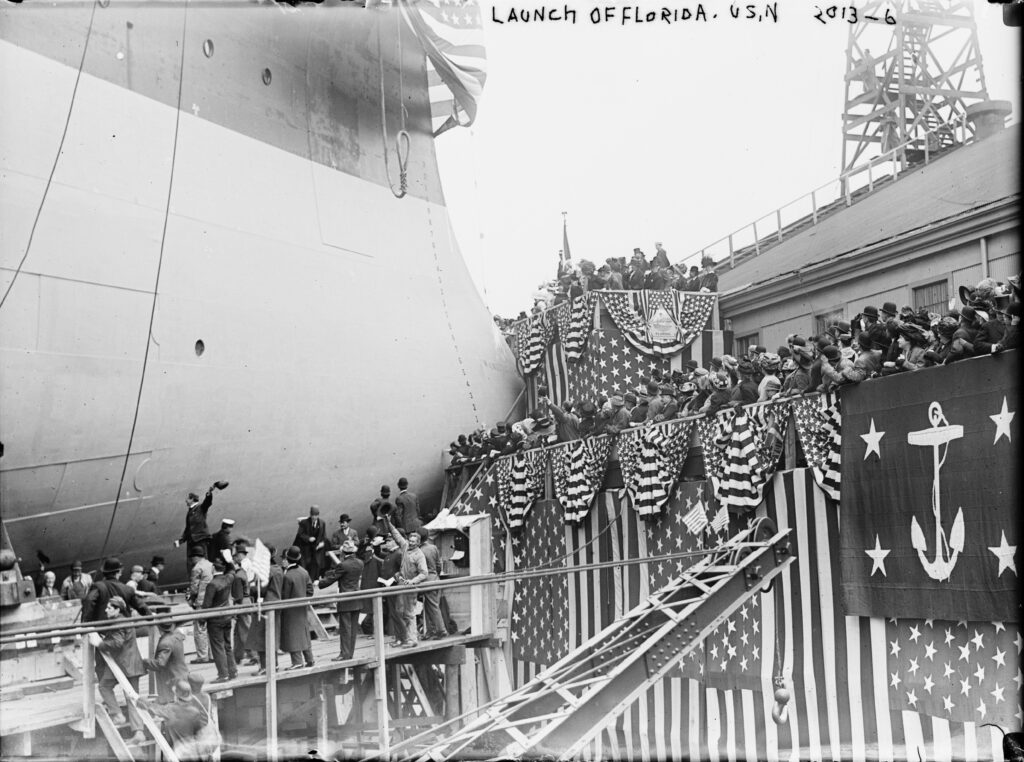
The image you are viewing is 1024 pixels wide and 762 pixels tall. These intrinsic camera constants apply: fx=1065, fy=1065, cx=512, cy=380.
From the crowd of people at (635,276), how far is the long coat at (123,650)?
11.3 m

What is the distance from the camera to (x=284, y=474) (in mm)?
18422

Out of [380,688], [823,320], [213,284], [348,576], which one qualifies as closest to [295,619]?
[348,576]

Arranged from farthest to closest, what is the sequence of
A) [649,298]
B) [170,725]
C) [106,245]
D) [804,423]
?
[649,298], [106,245], [804,423], [170,725]

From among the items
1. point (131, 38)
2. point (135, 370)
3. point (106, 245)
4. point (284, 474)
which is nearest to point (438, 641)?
point (284, 474)

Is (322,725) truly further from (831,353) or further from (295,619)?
(831,353)

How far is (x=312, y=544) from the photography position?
55.9 ft

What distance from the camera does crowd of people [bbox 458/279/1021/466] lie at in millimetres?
10102

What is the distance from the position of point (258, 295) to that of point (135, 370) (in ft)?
8.90

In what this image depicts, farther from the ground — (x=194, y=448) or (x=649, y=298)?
(x=649, y=298)

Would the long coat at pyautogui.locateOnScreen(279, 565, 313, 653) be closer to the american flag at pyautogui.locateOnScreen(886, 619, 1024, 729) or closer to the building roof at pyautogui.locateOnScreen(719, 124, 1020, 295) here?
the american flag at pyautogui.locateOnScreen(886, 619, 1024, 729)

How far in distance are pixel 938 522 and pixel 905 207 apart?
33.6ft

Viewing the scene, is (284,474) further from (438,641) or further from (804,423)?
(804,423)

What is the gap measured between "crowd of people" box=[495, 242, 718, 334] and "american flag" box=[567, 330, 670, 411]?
92cm

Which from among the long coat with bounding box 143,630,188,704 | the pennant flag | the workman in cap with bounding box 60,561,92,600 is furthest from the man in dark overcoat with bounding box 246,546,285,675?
the workman in cap with bounding box 60,561,92,600
